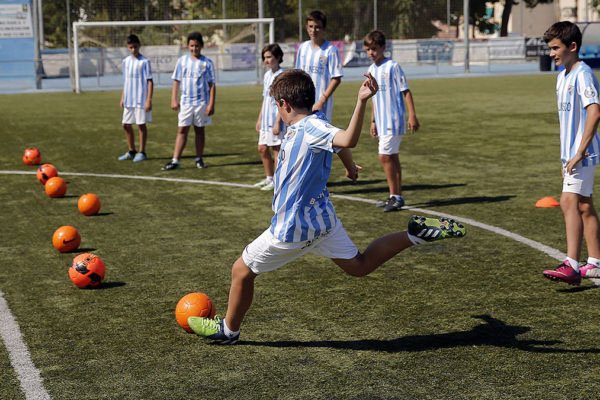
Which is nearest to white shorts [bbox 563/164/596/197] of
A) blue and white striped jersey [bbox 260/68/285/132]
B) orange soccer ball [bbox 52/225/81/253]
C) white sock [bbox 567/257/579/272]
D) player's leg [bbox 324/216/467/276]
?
white sock [bbox 567/257/579/272]

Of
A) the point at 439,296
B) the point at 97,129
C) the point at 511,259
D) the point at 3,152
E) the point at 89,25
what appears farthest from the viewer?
the point at 89,25

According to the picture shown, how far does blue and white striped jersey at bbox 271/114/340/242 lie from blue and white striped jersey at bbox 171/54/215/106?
27.3 ft

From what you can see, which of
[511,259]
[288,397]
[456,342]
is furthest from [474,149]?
[288,397]

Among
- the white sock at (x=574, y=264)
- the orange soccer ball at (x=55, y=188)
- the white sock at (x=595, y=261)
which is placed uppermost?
the orange soccer ball at (x=55, y=188)

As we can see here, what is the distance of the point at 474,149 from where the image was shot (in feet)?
47.3

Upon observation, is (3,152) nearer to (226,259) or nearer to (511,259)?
(226,259)

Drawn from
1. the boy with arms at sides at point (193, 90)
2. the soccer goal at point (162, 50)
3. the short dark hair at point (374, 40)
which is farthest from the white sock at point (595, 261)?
the soccer goal at point (162, 50)

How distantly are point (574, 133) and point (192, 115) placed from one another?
7805mm

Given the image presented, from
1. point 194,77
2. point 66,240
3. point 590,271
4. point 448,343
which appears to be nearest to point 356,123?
point 448,343

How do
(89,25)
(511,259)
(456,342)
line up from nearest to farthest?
(456,342)
(511,259)
(89,25)

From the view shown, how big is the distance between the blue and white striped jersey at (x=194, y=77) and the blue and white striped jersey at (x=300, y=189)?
833cm

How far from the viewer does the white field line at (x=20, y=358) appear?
4329mm

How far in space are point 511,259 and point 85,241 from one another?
13.8 feet

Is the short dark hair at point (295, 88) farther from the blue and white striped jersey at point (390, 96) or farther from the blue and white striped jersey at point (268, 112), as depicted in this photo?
the blue and white striped jersey at point (268, 112)
